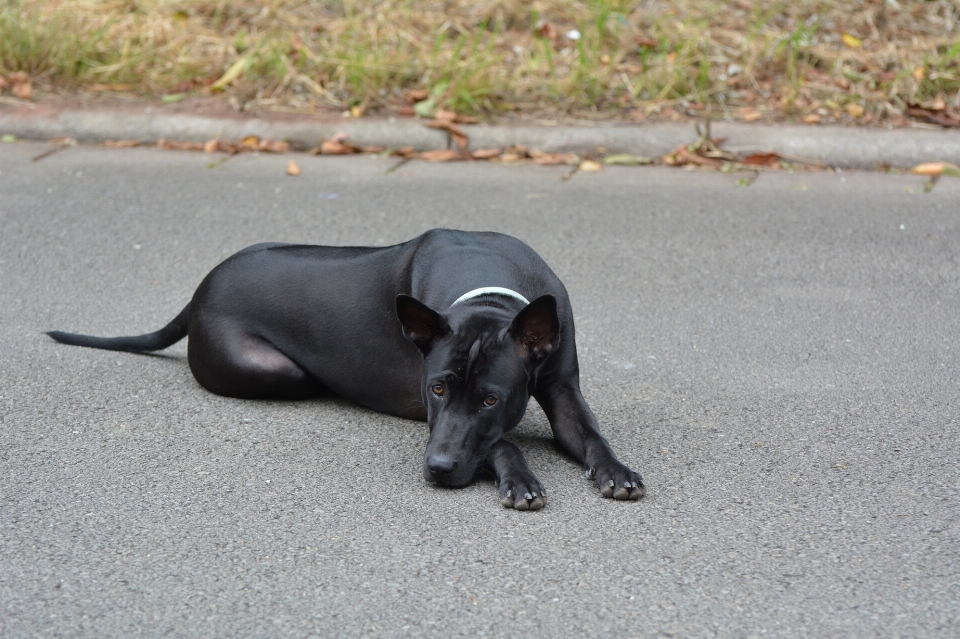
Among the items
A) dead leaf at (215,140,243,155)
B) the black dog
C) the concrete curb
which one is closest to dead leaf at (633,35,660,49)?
the concrete curb

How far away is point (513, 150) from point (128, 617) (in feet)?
16.3

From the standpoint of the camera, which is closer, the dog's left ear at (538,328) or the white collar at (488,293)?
the dog's left ear at (538,328)

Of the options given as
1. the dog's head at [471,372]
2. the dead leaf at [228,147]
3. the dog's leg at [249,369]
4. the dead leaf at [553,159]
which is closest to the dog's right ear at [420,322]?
the dog's head at [471,372]

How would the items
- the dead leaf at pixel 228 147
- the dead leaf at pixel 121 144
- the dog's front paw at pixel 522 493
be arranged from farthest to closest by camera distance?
the dead leaf at pixel 121 144
the dead leaf at pixel 228 147
the dog's front paw at pixel 522 493

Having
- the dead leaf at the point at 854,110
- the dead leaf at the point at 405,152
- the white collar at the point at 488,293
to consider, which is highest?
the white collar at the point at 488,293

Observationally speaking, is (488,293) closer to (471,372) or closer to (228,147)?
(471,372)

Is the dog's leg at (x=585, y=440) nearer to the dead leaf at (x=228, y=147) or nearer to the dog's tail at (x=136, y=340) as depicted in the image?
the dog's tail at (x=136, y=340)

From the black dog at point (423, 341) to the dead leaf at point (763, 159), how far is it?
3299mm

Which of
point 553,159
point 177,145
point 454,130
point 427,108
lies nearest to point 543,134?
point 553,159

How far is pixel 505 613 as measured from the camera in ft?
9.31

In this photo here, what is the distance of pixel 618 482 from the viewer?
346 centimetres

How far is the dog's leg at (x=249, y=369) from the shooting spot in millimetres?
4207

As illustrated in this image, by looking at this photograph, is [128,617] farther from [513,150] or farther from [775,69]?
[775,69]

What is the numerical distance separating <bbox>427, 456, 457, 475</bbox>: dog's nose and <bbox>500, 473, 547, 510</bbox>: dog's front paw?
16 cm
